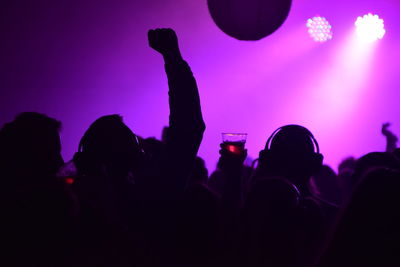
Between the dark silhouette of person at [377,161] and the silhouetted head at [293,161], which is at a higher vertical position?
the dark silhouette of person at [377,161]

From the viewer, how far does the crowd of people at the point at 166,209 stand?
24.1 inches

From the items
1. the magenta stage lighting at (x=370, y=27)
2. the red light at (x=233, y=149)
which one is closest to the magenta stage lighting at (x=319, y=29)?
the magenta stage lighting at (x=370, y=27)

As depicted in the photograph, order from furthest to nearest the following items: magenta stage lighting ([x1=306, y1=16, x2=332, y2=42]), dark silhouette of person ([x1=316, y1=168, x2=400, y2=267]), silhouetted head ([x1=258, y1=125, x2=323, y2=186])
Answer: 1. magenta stage lighting ([x1=306, y1=16, x2=332, y2=42])
2. silhouetted head ([x1=258, y1=125, x2=323, y2=186])
3. dark silhouette of person ([x1=316, y1=168, x2=400, y2=267])

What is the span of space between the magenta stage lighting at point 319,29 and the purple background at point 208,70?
0.14 meters

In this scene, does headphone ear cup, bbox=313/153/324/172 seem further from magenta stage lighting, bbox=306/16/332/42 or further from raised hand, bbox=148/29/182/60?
magenta stage lighting, bbox=306/16/332/42

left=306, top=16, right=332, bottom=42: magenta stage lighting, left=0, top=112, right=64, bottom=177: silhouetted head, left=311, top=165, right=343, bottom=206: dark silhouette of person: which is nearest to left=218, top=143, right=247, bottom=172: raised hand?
left=0, top=112, right=64, bottom=177: silhouetted head

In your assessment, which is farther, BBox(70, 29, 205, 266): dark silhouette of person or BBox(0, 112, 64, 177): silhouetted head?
BBox(0, 112, 64, 177): silhouetted head

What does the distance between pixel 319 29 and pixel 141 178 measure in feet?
19.8

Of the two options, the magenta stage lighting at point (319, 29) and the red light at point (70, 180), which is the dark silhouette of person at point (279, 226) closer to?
the red light at point (70, 180)

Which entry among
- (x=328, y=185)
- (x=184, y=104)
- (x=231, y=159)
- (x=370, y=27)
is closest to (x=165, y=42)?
(x=184, y=104)

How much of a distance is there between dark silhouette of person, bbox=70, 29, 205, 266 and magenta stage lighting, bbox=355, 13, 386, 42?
6.36 meters

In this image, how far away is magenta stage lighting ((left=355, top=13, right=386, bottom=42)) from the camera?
19.9ft

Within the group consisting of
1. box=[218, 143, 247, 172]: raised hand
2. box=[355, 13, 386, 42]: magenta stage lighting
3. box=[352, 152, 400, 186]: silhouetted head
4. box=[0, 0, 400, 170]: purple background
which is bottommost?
box=[218, 143, 247, 172]: raised hand

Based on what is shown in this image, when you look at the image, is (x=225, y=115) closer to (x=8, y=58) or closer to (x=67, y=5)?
(x=67, y=5)
